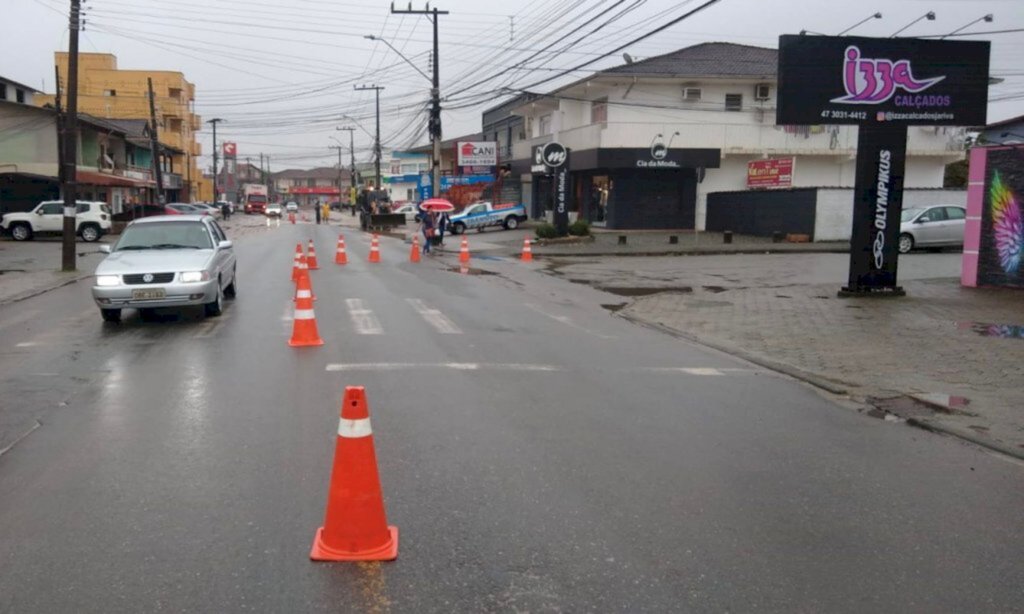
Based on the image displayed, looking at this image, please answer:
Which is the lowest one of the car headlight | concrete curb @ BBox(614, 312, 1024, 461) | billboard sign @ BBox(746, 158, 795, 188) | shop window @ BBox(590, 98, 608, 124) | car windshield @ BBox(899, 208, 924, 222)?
concrete curb @ BBox(614, 312, 1024, 461)

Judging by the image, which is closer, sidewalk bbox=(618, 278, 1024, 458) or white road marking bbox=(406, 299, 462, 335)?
sidewalk bbox=(618, 278, 1024, 458)

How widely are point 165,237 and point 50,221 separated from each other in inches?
1026

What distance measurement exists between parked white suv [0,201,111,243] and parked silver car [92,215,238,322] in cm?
2507

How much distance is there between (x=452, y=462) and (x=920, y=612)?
2.98 meters

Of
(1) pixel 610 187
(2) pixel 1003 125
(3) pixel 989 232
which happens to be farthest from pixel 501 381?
(2) pixel 1003 125

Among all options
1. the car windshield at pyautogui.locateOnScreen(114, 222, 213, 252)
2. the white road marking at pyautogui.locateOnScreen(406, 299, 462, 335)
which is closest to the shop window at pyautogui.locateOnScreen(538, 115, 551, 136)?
the white road marking at pyautogui.locateOnScreen(406, 299, 462, 335)

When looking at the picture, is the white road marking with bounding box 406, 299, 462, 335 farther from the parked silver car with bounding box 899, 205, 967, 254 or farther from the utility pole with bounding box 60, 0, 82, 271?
the parked silver car with bounding box 899, 205, 967, 254

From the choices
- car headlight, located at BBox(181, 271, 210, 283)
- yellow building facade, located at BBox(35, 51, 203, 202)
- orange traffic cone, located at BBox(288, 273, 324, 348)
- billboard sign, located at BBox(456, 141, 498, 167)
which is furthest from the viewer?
yellow building facade, located at BBox(35, 51, 203, 202)

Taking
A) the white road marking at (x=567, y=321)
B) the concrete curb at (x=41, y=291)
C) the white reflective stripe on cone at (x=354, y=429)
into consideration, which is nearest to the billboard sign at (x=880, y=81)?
the white road marking at (x=567, y=321)

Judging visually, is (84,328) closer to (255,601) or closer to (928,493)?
(255,601)

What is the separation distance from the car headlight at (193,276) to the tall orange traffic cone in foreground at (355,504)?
8441mm

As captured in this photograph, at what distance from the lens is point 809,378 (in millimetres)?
9250

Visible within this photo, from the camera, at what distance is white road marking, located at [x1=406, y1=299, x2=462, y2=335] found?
39.0 ft

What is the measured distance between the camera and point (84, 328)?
1202cm
